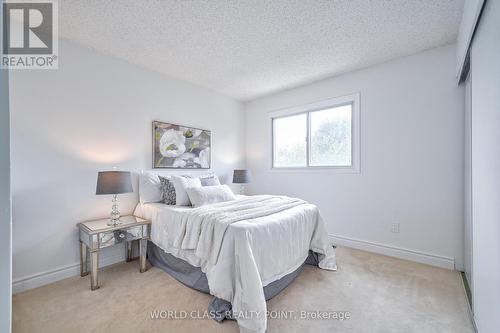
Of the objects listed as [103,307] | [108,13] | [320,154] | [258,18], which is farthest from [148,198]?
[320,154]

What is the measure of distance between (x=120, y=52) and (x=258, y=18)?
1.72 metres

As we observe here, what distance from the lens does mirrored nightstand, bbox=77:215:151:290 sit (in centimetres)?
207

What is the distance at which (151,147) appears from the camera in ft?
10.0

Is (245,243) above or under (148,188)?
under

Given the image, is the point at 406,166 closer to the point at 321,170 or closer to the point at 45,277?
the point at 321,170

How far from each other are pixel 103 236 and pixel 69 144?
42.2 inches

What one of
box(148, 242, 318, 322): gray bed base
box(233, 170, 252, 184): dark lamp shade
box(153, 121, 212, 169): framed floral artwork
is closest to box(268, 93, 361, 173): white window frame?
box(233, 170, 252, 184): dark lamp shade

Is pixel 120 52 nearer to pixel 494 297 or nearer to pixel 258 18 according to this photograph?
pixel 258 18

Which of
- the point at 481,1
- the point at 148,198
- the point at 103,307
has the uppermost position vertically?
the point at 481,1

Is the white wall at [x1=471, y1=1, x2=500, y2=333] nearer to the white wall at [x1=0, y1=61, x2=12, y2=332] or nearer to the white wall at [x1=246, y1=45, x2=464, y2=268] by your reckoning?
the white wall at [x1=246, y1=45, x2=464, y2=268]

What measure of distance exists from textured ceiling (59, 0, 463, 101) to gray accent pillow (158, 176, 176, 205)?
155cm

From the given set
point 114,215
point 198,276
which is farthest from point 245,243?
point 114,215

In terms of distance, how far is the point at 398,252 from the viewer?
2756 millimetres

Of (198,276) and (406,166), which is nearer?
(198,276)
